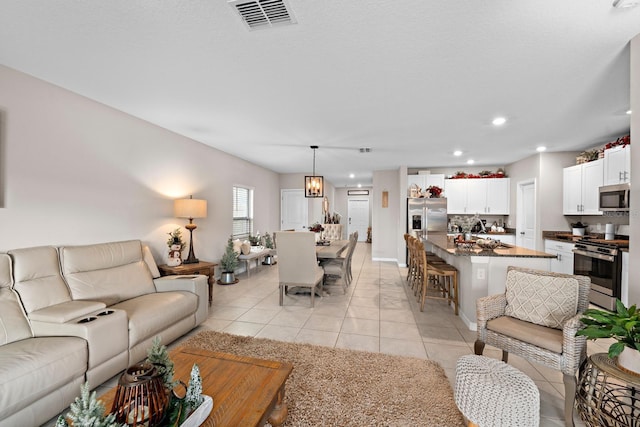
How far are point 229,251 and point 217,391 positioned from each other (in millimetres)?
4000

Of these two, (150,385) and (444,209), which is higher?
(444,209)

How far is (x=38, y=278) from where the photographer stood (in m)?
2.29

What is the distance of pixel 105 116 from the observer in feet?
10.2

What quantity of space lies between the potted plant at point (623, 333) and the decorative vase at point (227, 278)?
487 cm

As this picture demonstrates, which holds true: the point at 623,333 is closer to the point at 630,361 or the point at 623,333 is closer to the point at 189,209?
the point at 630,361

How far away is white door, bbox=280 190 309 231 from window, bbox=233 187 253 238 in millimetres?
1856

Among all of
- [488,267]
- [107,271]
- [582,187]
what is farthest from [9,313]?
[582,187]

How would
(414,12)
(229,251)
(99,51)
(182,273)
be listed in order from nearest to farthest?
(414,12) < (99,51) < (182,273) < (229,251)

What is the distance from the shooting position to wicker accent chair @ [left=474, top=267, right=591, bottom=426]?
1796 millimetres

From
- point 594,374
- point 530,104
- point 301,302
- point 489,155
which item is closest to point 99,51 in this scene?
point 301,302

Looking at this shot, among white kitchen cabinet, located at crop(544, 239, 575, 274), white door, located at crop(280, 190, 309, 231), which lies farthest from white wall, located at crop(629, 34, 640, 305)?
white door, located at crop(280, 190, 309, 231)

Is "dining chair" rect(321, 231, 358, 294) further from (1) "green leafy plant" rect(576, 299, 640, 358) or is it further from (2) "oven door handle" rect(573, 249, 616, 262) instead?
(2) "oven door handle" rect(573, 249, 616, 262)

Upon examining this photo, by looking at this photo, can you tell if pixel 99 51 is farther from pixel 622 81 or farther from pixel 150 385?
pixel 622 81

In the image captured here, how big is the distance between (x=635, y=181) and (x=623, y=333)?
1.05 meters
